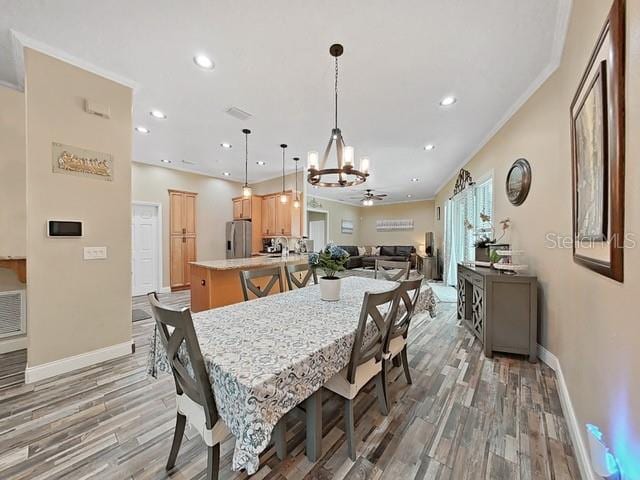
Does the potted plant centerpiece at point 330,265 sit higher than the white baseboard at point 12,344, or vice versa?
the potted plant centerpiece at point 330,265

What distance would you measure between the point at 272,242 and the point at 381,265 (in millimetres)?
3563

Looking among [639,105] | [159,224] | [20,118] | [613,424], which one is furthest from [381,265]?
[159,224]

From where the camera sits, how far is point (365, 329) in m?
1.58

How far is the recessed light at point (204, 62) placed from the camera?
2273 millimetres

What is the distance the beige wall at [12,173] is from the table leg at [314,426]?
3.76 m

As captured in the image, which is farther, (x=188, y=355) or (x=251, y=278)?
(x=251, y=278)

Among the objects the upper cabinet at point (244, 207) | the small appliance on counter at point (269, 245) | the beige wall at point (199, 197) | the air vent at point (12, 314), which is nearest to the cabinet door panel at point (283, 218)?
the small appliance on counter at point (269, 245)

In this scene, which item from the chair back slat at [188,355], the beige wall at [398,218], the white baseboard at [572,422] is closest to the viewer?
the chair back slat at [188,355]

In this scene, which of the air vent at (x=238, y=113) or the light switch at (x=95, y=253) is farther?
the air vent at (x=238, y=113)

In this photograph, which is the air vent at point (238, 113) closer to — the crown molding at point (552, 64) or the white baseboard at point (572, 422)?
the crown molding at point (552, 64)

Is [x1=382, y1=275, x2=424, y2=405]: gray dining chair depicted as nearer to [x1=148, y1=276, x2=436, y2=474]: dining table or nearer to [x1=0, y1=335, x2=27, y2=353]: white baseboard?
[x1=148, y1=276, x2=436, y2=474]: dining table

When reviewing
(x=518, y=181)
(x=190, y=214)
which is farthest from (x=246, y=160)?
(x=518, y=181)

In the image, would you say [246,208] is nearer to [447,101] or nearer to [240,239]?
[240,239]

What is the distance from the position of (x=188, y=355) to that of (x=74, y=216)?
240cm
